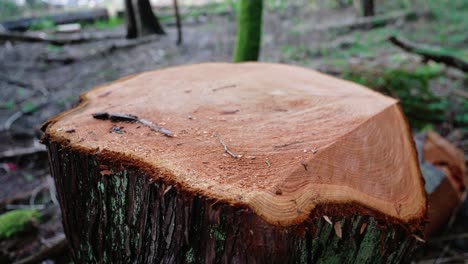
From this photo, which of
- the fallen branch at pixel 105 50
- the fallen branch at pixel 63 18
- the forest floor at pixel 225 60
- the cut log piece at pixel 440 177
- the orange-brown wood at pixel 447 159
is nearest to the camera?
the cut log piece at pixel 440 177

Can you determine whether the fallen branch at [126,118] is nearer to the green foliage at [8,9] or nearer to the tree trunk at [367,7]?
the tree trunk at [367,7]

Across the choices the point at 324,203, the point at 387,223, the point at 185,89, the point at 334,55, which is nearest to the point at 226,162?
the point at 324,203

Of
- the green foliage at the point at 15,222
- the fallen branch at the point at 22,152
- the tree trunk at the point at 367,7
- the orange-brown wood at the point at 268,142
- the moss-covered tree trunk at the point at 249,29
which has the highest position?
the tree trunk at the point at 367,7

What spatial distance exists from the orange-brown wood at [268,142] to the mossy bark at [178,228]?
5 centimetres

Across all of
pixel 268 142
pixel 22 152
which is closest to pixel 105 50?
pixel 22 152

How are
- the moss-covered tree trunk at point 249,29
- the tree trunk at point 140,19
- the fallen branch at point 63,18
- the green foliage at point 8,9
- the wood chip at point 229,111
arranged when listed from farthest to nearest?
1. the green foliage at point 8,9
2. the fallen branch at point 63,18
3. the tree trunk at point 140,19
4. the moss-covered tree trunk at point 249,29
5. the wood chip at point 229,111

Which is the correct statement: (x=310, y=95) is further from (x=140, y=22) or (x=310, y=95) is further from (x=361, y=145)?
(x=140, y=22)

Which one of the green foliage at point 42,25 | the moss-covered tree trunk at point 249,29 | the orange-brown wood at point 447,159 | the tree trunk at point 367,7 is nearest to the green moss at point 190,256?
the orange-brown wood at point 447,159

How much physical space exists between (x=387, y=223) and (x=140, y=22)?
7688mm

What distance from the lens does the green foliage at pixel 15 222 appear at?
230cm

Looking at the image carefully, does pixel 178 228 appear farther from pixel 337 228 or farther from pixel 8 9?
pixel 8 9

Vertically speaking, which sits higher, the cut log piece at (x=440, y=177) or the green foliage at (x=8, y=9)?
the green foliage at (x=8, y=9)

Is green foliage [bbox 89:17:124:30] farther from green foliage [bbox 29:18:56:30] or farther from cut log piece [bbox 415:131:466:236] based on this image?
cut log piece [bbox 415:131:466:236]

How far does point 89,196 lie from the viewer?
4.17 ft
